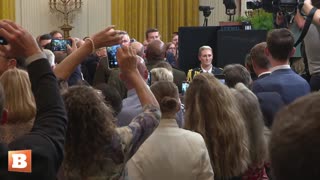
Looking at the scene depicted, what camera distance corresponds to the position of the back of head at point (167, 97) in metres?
3.13

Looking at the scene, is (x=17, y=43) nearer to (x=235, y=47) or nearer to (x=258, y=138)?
(x=258, y=138)

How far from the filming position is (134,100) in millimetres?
3555

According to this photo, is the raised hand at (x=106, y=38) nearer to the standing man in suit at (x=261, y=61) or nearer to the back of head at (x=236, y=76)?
the back of head at (x=236, y=76)

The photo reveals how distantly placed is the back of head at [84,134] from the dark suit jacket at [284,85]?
1.61m

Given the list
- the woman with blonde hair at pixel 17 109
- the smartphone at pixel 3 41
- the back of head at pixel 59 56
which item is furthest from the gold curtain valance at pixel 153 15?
the smartphone at pixel 3 41

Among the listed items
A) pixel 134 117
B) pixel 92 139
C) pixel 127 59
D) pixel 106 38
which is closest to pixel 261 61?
pixel 134 117

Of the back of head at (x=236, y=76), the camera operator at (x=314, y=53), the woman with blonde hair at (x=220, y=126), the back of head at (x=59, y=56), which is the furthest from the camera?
the back of head at (x=59, y=56)

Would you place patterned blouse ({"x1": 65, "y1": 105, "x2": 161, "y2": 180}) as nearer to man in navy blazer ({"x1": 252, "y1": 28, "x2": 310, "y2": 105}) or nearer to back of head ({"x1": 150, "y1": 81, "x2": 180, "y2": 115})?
back of head ({"x1": 150, "y1": 81, "x2": 180, "y2": 115})

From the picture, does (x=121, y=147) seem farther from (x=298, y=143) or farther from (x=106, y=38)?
(x=298, y=143)

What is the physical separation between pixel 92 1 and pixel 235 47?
22.0ft

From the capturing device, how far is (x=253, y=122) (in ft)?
11.4

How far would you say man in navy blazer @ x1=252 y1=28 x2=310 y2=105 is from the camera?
3809mm

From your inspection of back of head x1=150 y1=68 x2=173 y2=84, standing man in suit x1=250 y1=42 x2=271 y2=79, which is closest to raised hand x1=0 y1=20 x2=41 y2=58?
standing man in suit x1=250 y1=42 x2=271 y2=79

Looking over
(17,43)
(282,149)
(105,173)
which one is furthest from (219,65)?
(282,149)
